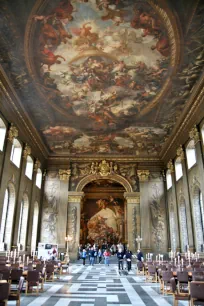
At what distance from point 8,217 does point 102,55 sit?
460 inches

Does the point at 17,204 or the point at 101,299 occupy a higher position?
the point at 17,204

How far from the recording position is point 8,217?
55.6ft

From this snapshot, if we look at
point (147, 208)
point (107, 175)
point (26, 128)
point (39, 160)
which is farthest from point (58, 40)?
point (147, 208)

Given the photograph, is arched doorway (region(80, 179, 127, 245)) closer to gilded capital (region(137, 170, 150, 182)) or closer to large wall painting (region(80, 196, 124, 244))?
large wall painting (region(80, 196, 124, 244))

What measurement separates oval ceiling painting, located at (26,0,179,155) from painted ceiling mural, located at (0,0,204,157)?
4cm

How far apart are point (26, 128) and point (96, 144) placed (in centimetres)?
676

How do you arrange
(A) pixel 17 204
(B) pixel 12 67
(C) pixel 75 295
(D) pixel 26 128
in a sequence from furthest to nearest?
(D) pixel 26 128, (A) pixel 17 204, (B) pixel 12 67, (C) pixel 75 295

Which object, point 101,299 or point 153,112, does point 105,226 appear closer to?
point 153,112

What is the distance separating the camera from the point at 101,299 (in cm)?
737

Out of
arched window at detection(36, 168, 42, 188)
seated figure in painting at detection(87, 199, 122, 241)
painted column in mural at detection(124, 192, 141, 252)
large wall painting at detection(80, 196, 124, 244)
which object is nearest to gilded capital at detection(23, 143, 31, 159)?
arched window at detection(36, 168, 42, 188)

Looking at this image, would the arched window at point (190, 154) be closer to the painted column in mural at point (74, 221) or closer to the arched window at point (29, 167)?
the painted column in mural at point (74, 221)

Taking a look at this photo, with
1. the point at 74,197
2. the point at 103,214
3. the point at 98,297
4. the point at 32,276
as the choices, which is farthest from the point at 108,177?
the point at 32,276

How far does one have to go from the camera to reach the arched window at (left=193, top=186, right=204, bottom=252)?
55.1 ft

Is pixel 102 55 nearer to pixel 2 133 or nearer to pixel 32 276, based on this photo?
pixel 2 133
